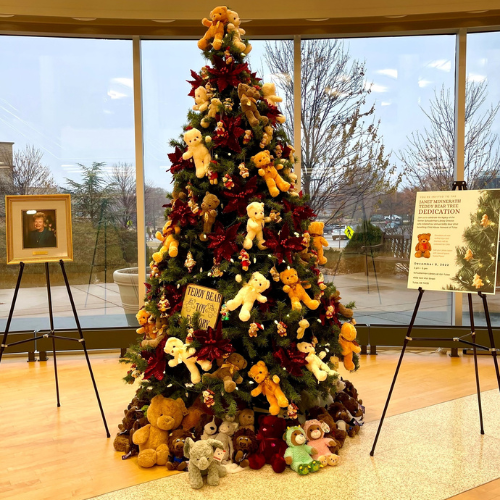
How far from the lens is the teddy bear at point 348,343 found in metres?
3.59

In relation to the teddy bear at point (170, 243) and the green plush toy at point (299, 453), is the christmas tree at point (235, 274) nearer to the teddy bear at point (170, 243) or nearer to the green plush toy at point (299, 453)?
the teddy bear at point (170, 243)

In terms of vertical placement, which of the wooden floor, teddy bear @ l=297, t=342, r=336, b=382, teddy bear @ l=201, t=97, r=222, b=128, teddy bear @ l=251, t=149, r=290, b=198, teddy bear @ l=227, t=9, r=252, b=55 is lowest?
the wooden floor

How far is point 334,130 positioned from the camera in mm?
6105

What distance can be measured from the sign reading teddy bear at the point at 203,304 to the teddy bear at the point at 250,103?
1058 mm

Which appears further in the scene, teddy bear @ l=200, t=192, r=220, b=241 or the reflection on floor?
teddy bear @ l=200, t=192, r=220, b=241

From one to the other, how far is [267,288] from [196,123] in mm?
1145

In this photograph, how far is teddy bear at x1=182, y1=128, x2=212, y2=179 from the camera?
3.33 m

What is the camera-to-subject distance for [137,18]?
533 cm

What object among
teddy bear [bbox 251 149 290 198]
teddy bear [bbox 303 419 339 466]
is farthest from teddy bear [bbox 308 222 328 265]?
teddy bear [bbox 303 419 339 466]

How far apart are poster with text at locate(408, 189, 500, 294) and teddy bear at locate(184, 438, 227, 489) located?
150 cm

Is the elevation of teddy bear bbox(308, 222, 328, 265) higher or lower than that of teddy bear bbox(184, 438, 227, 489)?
higher

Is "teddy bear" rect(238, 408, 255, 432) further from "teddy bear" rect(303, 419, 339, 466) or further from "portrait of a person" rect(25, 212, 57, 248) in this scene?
"portrait of a person" rect(25, 212, 57, 248)

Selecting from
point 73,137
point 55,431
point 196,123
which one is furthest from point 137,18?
point 55,431

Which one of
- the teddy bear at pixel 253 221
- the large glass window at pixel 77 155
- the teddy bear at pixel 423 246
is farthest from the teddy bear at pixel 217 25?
the large glass window at pixel 77 155
